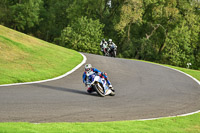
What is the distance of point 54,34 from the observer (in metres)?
69.8

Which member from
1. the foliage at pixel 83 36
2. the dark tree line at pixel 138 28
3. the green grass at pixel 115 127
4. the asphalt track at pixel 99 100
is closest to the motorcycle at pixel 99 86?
the asphalt track at pixel 99 100

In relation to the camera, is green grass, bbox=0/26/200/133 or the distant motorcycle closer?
green grass, bbox=0/26/200/133

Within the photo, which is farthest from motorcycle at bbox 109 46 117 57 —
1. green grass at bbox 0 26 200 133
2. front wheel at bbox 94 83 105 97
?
front wheel at bbox 94 83 105 97

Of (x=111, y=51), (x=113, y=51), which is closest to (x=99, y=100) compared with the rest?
(x=113, y=51)

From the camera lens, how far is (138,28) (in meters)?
57.7

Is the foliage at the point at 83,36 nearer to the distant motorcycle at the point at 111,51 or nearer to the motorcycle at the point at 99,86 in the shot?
the distant motorcycle at the point at 111,51

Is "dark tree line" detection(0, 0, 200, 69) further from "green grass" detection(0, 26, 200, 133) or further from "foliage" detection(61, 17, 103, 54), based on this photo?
"green grass" detection(0, 26, 200, 133)

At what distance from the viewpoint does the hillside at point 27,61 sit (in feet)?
55.6

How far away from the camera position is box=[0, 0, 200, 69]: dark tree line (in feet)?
162

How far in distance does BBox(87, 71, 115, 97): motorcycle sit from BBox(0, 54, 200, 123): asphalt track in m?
0.28

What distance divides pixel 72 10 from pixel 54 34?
10.4 m

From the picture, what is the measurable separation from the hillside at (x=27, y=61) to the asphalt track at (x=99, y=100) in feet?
4.23

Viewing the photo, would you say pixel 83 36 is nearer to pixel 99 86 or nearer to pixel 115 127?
pixel 99 86

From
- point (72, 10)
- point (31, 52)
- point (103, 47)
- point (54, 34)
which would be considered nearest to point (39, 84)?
point (31, 52)
